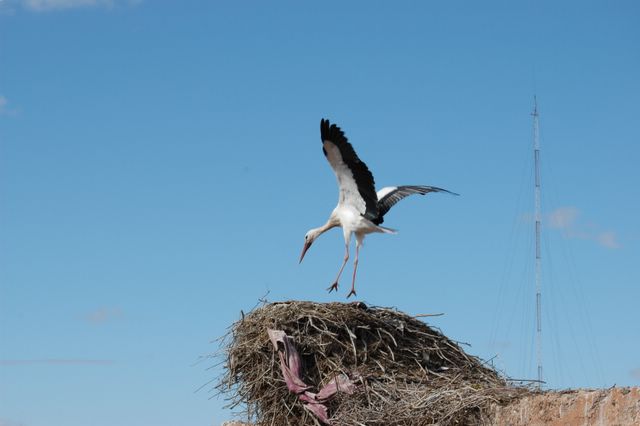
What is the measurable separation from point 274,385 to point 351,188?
2.78m

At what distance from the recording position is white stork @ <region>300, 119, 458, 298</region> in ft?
37.1

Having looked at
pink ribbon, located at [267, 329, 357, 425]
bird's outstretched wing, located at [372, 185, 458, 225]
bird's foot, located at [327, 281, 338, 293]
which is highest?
bird's outstretched wing, located at [372, 185, 458, 225]

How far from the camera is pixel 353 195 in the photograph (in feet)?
39.2

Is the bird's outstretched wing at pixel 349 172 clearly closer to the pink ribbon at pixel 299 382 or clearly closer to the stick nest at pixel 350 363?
the stick nest at pixel 350 363

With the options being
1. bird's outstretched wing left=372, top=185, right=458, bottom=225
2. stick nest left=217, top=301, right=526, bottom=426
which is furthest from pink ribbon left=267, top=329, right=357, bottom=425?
bird's outstretched wing left=372, top=185, right=458, bottom=225

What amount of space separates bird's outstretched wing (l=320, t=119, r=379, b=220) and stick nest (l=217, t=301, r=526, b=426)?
5.15ft

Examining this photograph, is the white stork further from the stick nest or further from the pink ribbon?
the pink ribbon

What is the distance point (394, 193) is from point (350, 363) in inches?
133

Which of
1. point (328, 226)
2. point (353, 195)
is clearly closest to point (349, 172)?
point (353, 195)

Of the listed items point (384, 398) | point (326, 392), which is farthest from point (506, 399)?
point (326, 392)

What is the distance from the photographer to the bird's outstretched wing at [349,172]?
1124cm

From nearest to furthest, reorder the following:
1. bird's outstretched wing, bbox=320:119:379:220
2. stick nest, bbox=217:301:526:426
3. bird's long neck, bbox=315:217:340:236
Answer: stick nest, bbox=217:301:526:426 → bird's outstretched wing, bbox=320:119:379:220 → bird's long neck, bbox=315:217:340:236

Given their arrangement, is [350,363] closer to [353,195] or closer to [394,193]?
[353,195]

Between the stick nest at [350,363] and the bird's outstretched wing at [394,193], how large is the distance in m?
2.06
